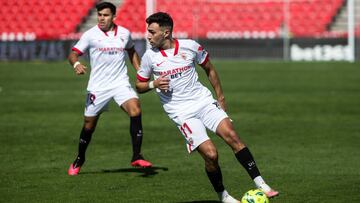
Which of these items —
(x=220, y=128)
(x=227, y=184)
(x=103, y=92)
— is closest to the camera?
(x=220, y=128)

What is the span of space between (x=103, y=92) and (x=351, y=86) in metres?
13.6

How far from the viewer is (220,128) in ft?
31.2

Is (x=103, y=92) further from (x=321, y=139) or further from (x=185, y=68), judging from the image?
(x=321, y=139)

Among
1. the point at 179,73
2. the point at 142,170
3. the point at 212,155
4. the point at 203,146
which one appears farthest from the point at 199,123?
the point at 142,170

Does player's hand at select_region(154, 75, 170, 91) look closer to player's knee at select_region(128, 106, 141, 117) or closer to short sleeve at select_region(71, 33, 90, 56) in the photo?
player's knee at select_region(128, 106, 141, 117)

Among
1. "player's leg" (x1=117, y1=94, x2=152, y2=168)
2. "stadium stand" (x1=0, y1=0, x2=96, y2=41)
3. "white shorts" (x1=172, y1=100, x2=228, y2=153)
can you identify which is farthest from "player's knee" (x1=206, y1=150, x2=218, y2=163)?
"stadium stand" (x1=0, y1=0, x2=96, y2=41)

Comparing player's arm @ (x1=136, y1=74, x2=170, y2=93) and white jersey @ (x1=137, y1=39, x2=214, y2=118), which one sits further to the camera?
white jersey @ (x1=137, y1=39, x2=214, y2=118)

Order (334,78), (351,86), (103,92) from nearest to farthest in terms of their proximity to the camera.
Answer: (103,92)
(351,86)
(334,78)

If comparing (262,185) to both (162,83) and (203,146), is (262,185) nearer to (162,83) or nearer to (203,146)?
(203,146)

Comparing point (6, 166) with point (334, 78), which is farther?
point (334, 78)

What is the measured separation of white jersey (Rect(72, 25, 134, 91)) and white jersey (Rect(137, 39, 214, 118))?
2774mm

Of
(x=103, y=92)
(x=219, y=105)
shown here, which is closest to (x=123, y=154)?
(x=103, y=92)

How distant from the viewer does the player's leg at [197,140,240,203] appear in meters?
9.49

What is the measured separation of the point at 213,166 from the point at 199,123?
52 cm
